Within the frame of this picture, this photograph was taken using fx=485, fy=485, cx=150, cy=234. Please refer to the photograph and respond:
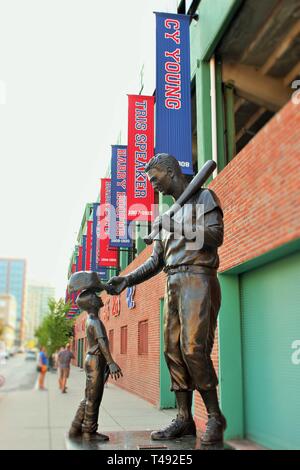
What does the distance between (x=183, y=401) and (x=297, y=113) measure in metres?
3.67

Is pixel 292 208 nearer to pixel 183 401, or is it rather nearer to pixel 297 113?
pixel 297 113

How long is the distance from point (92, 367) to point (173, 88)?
7119 mm

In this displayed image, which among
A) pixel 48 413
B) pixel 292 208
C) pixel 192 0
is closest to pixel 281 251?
pixel 292 208

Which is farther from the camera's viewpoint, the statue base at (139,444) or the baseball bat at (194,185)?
the baseball bat at (194,185)

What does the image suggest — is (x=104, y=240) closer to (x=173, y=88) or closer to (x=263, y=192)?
(x=173, y=88)

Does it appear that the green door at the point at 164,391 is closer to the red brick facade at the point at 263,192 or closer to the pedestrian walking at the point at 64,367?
the red brick facade at the point at 263,192

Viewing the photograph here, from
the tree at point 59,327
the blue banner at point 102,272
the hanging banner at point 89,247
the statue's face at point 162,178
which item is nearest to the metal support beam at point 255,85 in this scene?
the statue's face at point 162,178

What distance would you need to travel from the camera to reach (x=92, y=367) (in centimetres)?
423

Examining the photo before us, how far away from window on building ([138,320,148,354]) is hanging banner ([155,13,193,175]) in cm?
646

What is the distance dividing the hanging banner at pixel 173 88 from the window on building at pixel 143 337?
21.2 ft

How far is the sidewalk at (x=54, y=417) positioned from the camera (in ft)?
25.8

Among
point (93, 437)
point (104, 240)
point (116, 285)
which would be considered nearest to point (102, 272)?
point (104, 240)

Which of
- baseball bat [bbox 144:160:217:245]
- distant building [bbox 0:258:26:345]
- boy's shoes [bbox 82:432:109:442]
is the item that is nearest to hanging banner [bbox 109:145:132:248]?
baseball bat [bbox 144:160:217:245]

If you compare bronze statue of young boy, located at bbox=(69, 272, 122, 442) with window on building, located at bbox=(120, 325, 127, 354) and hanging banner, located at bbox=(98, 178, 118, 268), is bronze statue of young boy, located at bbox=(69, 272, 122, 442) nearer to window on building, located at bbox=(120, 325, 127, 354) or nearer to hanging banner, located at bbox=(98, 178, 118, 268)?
window on building, located at bbox=(120, 325, 127, 354)
